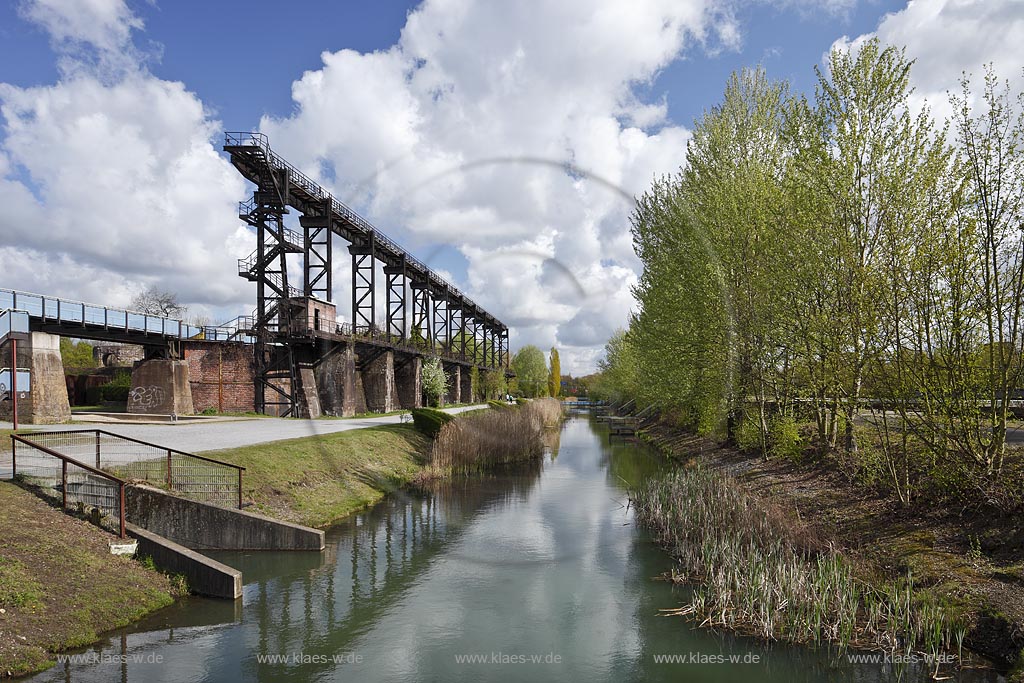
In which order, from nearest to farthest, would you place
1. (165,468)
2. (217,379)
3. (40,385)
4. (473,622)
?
(473,622) < (165,468) < (40,385) < (217,379)

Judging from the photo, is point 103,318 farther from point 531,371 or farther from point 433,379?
point 531,371

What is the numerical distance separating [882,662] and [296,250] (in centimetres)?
4636

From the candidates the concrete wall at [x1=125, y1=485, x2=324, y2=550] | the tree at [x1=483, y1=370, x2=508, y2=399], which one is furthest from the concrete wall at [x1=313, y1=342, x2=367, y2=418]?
the tree at [x1=483, y1=370, x2=508, y2=399]

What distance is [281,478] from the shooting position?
70.9 ft

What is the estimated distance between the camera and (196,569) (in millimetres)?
13602

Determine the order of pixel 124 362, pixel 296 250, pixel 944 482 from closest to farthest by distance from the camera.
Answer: pixel 944 482 < pixel 296 250 < pixel 124 362

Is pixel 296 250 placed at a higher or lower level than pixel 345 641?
higher

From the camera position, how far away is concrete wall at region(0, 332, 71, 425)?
3231cm

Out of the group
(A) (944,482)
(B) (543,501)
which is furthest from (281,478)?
(A) (944,482)

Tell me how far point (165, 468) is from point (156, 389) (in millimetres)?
32608

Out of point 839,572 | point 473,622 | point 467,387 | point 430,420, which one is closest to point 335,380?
point 430,420

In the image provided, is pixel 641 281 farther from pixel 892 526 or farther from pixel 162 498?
pixel 162 498

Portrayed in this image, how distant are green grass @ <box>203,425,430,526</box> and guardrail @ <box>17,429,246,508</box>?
0.85 meters

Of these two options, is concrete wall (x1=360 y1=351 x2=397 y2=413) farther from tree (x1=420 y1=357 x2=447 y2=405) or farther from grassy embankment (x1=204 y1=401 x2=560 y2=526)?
grassy embankment (x1=204 y1=401 x2=560 y2=526)
